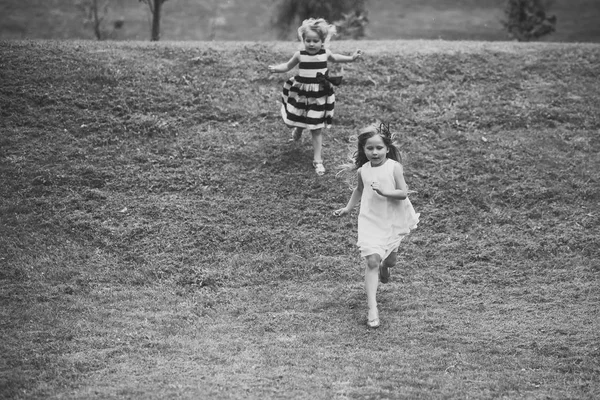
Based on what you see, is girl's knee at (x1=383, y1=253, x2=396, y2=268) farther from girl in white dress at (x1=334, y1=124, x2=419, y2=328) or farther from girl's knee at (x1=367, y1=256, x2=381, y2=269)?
girl's knee at (x1=367, y1=256, x2=381, y2=269)

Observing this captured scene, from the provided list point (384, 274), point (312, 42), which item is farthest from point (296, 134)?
point (384, 274)

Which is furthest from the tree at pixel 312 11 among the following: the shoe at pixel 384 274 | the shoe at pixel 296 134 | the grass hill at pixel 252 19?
the shoe at pixel 384 274

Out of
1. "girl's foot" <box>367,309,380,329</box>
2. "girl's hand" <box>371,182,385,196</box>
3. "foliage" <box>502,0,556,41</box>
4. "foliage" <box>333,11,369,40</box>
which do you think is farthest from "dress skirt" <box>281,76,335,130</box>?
"foliage" <box>502,0,556,41</box>

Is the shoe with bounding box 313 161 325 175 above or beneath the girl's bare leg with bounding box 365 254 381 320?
beneath

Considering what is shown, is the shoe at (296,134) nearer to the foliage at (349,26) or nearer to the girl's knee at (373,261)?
the girl's knee at (373,261)

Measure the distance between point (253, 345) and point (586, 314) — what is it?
8.97ft

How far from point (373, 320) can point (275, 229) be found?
6.48 feet

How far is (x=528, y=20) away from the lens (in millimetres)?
15789

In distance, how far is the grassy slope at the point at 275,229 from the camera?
517 cm

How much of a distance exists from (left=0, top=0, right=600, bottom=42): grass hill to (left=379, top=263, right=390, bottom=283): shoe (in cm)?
1266

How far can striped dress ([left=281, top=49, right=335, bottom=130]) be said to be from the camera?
7.92 m

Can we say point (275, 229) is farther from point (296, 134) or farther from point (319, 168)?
point (296, 134)

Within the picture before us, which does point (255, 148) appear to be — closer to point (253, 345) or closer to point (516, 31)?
point (253, 345)

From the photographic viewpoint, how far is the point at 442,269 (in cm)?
692
